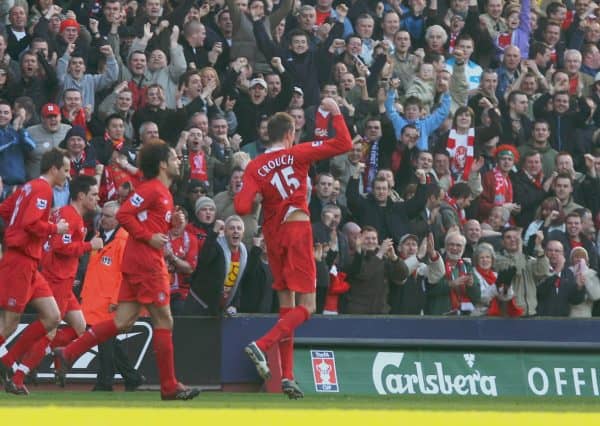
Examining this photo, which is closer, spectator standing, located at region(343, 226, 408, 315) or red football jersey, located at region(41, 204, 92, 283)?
red football jersey, located at region(41, 204, 92, 283)

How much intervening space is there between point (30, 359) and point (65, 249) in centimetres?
109

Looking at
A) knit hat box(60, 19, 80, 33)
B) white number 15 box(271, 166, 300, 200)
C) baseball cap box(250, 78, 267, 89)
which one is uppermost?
knit hat box(60, 19, 80, 33)

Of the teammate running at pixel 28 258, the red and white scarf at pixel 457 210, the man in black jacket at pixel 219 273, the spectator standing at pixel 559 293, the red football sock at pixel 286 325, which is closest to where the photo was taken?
the red football sock at pixel 286 325

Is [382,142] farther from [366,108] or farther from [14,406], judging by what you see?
[14,406]

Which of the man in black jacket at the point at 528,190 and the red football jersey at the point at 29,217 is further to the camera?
the man in black jacket at the point at 528,190

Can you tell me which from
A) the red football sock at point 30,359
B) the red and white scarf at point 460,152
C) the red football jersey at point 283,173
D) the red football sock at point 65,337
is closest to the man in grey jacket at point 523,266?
the red and white scarf at point 460,152

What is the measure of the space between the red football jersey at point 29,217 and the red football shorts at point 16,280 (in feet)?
0.25

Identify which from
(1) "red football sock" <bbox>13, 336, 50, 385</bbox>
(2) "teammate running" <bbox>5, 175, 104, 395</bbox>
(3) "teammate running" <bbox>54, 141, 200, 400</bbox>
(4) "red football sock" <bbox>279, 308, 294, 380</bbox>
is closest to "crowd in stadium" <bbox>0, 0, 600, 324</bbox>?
(2) "teammate running" <bbox>5, 175, 104, 395</bbox>

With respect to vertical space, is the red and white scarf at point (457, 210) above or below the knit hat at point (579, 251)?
above

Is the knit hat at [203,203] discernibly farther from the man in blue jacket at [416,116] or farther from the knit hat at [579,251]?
the knit hat at [579,251]

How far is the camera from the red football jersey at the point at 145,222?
46.1 ft

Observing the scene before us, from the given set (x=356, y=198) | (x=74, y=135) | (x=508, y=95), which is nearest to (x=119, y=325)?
(x=74, y=135)

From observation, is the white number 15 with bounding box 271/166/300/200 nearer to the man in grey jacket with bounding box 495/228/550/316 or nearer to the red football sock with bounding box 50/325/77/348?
the red football sock with bounding box 50/325/77/348

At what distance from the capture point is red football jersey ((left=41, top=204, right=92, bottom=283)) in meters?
16.0
